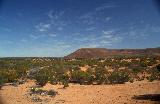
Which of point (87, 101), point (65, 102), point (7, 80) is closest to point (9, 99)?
point (65, 102)

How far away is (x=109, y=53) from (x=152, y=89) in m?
108

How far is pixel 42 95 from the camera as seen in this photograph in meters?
18.1

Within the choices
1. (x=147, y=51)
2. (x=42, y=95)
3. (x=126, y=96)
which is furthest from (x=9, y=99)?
(x=147, y=51)

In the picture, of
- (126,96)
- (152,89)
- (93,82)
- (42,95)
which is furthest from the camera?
(93,82)

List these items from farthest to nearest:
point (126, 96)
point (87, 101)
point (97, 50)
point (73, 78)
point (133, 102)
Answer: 1. point (97, 50)
2. point (73, 78)
3. point (126, 96)
4. point (87, 101)
5. point (133, 102)

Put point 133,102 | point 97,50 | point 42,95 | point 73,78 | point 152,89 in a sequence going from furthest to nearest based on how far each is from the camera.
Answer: point 97,50 < point 73,78 < point 152,89 < point 42,95 < point 133,102

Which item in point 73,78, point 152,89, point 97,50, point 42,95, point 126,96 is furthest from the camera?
point 97,50

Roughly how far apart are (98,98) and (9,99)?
18.0 ft

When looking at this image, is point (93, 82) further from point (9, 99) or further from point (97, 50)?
point (97, 50)

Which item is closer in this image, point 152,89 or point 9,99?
point 9,99

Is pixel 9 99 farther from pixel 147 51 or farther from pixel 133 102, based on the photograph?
pixel 147 51

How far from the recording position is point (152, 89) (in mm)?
19734

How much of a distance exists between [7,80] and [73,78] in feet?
20.9

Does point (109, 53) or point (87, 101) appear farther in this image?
point (109, 53)
